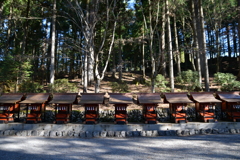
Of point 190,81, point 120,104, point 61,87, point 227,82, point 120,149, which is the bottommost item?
point 120,149

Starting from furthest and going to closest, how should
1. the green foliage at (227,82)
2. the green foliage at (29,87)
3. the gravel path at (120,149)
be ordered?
the green foliage at (227,82)
the green foliage at (29,87)
the gravel path at (120,149)

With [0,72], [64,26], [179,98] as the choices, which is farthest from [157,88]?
[64,26]

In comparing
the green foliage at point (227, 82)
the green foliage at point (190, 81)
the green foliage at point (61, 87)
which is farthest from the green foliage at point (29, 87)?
the green foliage at point (227, 82)

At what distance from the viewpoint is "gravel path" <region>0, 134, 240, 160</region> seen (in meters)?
4.46

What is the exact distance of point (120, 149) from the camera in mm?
5180

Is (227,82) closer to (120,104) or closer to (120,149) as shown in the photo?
(120,104)

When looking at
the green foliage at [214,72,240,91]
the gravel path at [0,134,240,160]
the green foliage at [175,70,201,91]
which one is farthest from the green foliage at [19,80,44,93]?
the green foliage at [214,72,240,91]

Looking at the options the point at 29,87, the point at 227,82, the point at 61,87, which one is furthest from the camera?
the point at 227,82

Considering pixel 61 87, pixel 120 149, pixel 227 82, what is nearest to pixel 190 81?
pixel 227 82

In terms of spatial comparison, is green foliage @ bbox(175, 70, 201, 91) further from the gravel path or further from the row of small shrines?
the gravel path

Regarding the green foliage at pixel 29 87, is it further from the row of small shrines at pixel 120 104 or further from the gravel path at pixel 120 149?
Answer: the gravel path at pixel 120 149

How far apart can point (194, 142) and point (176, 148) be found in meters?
1.06

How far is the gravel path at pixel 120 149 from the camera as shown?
4461 mm

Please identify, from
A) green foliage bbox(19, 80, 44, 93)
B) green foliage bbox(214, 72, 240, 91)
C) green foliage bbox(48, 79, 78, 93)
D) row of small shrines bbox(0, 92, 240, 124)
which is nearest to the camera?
row of small shrines bbox(0, 92, 240, 124)
